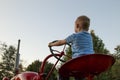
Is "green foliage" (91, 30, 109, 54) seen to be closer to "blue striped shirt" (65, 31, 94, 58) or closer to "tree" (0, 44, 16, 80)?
"blue striped shirt" (65, 31, 94, 58)

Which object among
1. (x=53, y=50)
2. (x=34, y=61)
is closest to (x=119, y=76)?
(x=34, y=61)

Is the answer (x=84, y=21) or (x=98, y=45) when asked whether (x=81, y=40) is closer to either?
(x=84, y=21)

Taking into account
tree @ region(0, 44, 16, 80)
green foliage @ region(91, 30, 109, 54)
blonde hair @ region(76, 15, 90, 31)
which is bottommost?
tree @ region(0, 44, 16, 80)

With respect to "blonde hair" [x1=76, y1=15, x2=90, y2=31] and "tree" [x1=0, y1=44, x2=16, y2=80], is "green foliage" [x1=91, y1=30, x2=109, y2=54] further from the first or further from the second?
"tree" [x1=0, y1=44, x2=16, y2=80]

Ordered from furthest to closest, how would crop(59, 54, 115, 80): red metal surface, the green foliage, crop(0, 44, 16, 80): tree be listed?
crop(0, 44, 16, 80): tree → the green foliage → crop(59, 54, 115, 80): red metal surface

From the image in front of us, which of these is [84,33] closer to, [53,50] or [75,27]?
[75,27]

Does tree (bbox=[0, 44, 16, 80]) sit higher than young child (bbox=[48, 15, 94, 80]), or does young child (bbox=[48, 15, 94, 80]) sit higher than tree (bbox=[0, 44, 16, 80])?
young child (bbox=[48, 15, 94, 80])

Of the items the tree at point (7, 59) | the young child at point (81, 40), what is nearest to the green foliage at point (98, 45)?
the young child at point (81, 40)

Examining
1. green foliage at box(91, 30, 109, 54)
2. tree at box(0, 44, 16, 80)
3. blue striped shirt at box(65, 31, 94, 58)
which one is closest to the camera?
blue striped shirt at box(65, 31, 94, 58)

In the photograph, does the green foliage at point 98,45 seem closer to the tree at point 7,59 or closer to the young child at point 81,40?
the young child at point 81,40

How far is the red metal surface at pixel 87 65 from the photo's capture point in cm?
512

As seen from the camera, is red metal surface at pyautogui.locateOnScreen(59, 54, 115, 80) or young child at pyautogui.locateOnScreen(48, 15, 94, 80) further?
young child at pyautogui.locateOnScreen(48, 15, 94, 80)

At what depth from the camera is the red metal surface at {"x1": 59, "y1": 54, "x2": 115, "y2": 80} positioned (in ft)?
16.8

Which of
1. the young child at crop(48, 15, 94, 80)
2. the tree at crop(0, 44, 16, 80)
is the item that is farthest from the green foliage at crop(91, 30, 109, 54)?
the tree at crop(0, 44, 16, 80)
